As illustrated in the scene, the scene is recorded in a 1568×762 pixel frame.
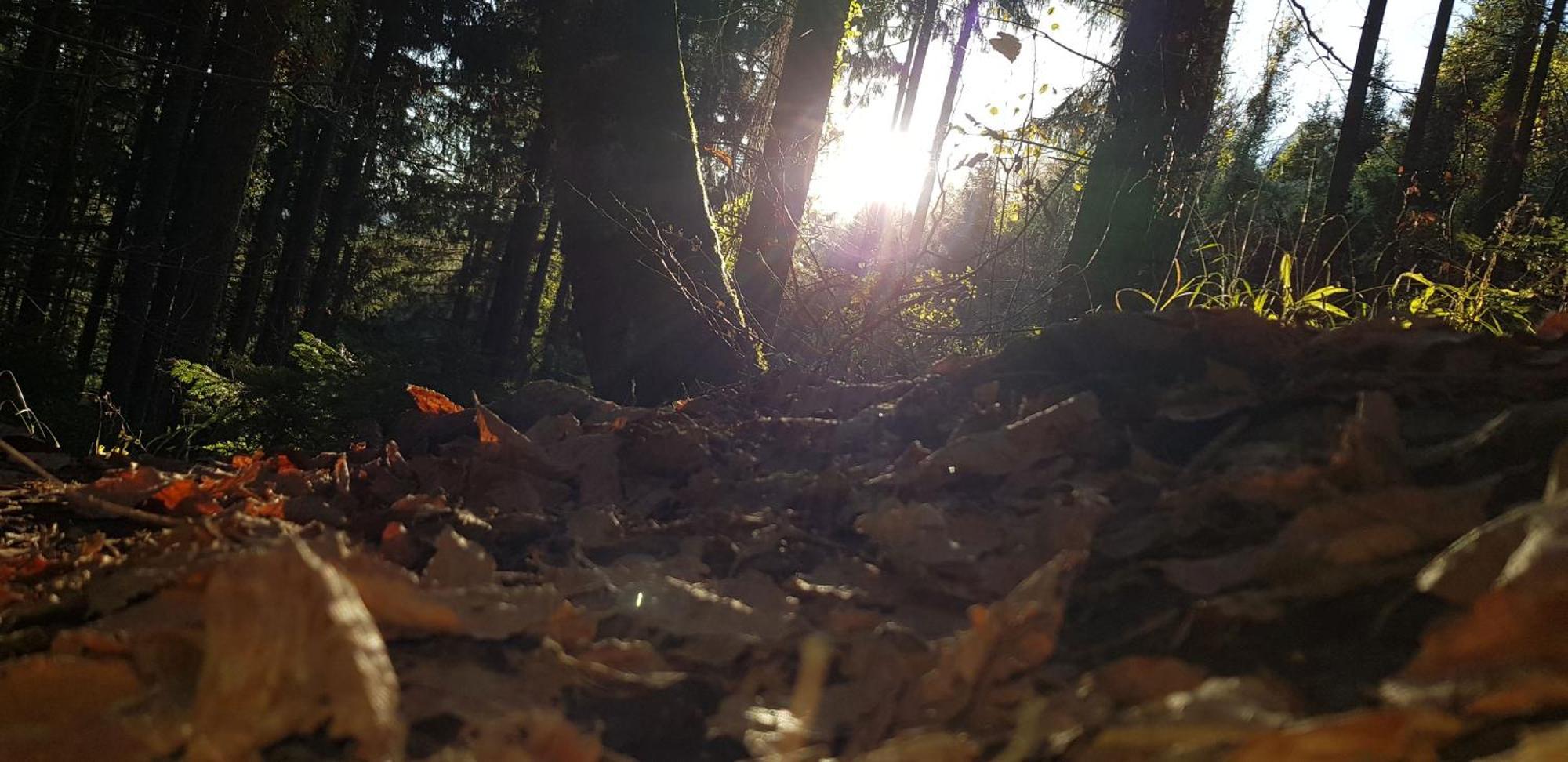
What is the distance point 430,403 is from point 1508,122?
16383mm

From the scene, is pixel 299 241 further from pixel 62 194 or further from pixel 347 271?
pixel 347 271

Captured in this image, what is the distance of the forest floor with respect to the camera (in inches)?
30.3

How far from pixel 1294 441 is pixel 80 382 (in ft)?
38.0

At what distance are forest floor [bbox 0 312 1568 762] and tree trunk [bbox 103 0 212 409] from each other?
7.31m

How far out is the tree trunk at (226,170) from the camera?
7668 millimetres

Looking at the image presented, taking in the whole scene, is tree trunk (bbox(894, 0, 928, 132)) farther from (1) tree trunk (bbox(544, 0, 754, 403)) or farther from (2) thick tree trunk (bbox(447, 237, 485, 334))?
(1) tree trunk (bbox(544, 0, 754, 403))

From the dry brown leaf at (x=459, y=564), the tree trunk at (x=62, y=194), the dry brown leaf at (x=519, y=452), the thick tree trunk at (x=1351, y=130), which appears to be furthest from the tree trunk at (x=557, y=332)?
the dry brown leaf at (x=459, y=564)

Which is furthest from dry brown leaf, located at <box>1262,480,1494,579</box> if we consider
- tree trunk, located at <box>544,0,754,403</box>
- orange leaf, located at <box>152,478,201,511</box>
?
tree trunk, located at <box>544,0,754,403</box>

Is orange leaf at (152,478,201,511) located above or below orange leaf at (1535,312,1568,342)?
below

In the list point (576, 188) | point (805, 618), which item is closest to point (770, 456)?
point (805, 618)

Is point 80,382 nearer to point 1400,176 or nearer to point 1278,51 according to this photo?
point 1278,51

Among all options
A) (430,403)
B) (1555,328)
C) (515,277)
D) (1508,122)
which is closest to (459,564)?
(430,403)

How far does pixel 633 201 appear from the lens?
4.32m

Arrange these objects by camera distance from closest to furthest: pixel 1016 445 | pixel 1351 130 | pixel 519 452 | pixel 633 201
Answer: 1. pixel 1016 445
2. pixel 519 452
3. pixel 633 201
4. pixel 1351 130
